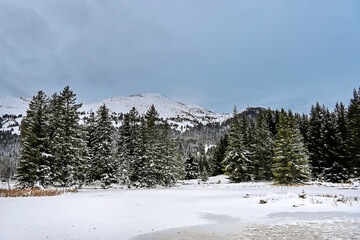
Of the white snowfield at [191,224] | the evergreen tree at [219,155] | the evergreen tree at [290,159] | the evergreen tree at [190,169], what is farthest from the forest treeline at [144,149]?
the evergreen tree at [190,169]

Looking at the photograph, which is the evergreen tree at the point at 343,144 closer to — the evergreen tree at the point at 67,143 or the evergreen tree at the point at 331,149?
the evergreen tree at the point at 331,149

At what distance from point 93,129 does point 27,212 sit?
32.6 meters

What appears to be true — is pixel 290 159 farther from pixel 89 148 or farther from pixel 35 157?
pixel 35 157

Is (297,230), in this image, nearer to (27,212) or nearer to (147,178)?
(27,212)

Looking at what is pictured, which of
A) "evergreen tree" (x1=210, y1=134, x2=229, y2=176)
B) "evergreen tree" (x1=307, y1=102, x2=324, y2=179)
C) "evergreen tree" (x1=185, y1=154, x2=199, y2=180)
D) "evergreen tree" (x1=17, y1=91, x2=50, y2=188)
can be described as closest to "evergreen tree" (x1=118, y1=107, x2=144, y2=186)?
"evergreen tree" (x1=17, y1=91, x2=50, y2=188)

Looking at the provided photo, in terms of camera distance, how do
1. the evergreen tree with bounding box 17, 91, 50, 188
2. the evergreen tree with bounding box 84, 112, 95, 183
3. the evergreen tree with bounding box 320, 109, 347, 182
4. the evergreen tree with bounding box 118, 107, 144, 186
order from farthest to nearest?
the evergreen tree with bounding box 320, 109, 347, 182, the evergreen tree with bounding box 118, 107, 144, 186, the evergreen tree with bounding box 84, 112, 95, 183, the evergreen tree with bounding box 17, 91, 50, 188

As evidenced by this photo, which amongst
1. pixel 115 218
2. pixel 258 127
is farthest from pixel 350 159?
pixel 115 218

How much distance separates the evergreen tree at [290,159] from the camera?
36.8 m

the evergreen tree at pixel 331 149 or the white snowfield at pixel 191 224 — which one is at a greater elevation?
the evergreen tree at pixel 331 149

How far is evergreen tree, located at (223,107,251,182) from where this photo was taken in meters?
44.7

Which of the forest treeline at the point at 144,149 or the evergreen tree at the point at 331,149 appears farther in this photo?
the evergreen tree at the point at 331,149

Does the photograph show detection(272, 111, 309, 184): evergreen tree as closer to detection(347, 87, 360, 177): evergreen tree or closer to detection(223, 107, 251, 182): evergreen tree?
detection(347, 87, 360, 177): evergreen tree

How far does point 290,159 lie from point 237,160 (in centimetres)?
1011

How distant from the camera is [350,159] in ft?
128
